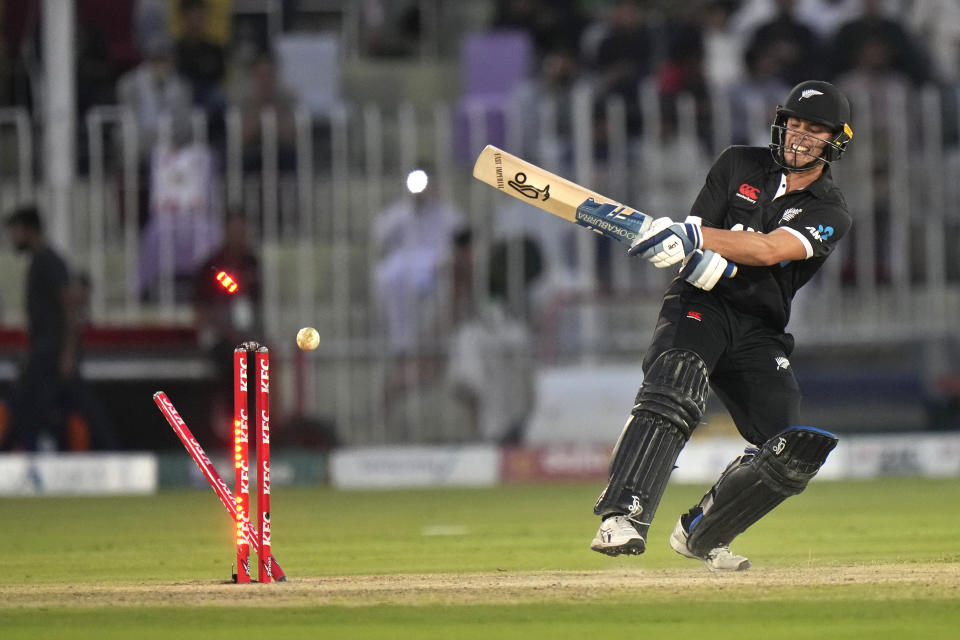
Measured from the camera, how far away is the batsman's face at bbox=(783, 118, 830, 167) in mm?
6320

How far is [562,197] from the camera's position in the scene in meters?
6.30

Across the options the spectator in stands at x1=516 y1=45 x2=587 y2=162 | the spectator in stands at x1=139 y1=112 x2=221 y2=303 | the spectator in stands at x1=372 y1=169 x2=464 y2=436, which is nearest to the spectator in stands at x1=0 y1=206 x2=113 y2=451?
the spectator in stands at x1=139 y1=112 x2=221 y2=303

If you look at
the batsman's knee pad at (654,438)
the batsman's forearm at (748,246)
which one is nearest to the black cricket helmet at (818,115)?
the batsman's forearm at (748,246)

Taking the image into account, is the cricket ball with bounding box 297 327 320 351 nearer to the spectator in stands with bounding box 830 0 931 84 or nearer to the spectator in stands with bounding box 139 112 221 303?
the spectator in stands with bounding box 139 112 221 303

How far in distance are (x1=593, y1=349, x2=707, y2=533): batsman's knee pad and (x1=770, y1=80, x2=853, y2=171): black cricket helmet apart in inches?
35.6

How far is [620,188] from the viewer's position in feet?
46.6

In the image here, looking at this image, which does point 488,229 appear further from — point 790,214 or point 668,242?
point 668,242

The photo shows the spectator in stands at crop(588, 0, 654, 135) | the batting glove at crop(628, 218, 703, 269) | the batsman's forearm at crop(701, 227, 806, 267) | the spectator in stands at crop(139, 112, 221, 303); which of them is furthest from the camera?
the spectator in stands at crop(588, 0, 654, 135)

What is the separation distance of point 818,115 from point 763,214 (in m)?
0.42

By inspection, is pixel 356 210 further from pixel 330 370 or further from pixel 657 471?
pixel 657 471

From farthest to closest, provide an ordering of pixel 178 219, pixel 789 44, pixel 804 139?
pixel 789 44 → pixel 178 219 → pixel 804 139

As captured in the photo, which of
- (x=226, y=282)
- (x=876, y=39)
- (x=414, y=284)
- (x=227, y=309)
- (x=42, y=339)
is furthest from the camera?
(x=876, y=39)

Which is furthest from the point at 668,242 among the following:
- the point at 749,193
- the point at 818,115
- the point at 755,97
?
the point at 755,97

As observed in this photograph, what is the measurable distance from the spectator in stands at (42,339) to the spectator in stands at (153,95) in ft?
6.89
